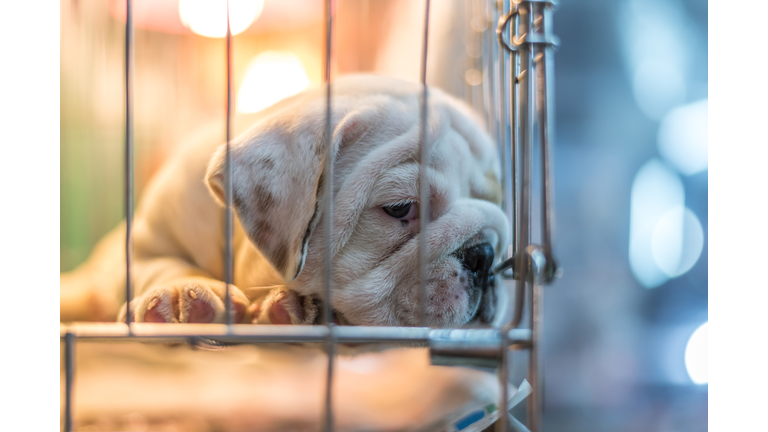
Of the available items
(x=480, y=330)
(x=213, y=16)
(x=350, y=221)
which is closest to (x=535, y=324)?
(x=480, y=330)

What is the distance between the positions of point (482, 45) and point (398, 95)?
1.10 feet

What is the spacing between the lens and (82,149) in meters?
1.07

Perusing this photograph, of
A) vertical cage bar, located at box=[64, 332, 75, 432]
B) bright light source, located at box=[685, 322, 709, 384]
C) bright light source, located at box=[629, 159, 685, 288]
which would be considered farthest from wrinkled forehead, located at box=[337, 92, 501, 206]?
bright light source, located at box=[685, 322, 709, 384]

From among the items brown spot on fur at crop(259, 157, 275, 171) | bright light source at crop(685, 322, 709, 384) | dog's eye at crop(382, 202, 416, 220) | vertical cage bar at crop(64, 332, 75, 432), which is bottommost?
bright light source at crop(685, 322, 709, 384)

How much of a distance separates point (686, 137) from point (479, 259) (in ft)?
3.65

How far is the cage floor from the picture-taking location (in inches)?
33.6

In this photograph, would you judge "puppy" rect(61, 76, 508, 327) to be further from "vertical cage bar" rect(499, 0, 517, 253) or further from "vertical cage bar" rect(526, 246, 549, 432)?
"vertical cage bar" rect(526, 246, 549, 432)

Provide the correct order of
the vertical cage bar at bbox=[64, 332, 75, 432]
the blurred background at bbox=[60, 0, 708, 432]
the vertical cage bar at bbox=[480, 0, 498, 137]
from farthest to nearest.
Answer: the blurred background at bbox=[60, 0, 708, 432], the vertical cage bar at bbox=[480, 0, 498, 137], the vertical cage bar at bbox=[64, 332, 75, 432]

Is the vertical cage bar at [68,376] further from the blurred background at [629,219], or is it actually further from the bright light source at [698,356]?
the bright light source at [698,356]

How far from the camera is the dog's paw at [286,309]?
27.4 inches

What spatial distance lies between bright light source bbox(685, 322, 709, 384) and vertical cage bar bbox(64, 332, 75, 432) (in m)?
1.62

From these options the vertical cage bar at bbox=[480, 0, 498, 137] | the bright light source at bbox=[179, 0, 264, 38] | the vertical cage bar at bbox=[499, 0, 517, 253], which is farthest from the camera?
the bright light source at bbox=[179, 0, 264, 38]

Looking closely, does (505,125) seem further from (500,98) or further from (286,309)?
(286,309)
